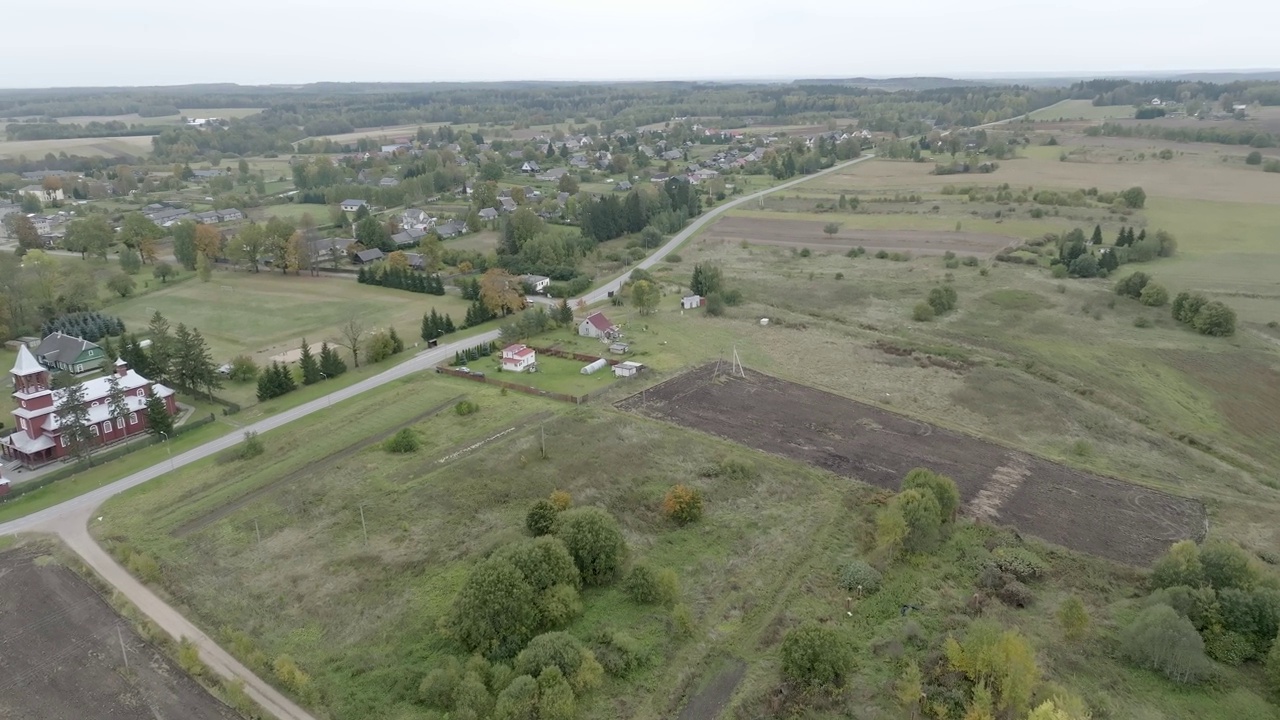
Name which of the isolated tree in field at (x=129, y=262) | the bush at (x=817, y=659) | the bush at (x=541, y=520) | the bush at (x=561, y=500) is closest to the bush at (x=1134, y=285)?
the bush at (x=817, y=659)

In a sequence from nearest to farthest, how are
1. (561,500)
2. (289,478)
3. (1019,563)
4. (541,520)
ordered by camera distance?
(1019,563) → (541,520) → (561,500) → (289,478)

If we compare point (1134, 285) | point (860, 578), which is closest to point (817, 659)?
point (860, 578)

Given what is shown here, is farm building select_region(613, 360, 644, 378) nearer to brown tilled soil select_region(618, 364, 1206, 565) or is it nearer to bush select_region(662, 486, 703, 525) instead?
brown tilled soil select_region(618, 364, 1206, 565)

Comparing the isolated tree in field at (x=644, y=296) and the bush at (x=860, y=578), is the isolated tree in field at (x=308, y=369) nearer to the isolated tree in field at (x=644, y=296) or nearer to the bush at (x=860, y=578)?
the isolated tree in field at (x=644, y=296)

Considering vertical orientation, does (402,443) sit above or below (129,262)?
below

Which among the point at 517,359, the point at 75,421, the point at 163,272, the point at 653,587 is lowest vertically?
the point at 653,587

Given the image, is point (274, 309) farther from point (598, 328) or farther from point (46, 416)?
point (598, 328)

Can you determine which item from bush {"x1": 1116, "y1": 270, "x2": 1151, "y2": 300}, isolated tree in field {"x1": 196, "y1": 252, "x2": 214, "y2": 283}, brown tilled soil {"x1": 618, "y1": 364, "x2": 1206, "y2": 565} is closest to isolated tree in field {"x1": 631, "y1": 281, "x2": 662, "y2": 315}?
brown tilled soil {"x1": 618, "y1": 364, "x2": 1206, "y2": 565}
